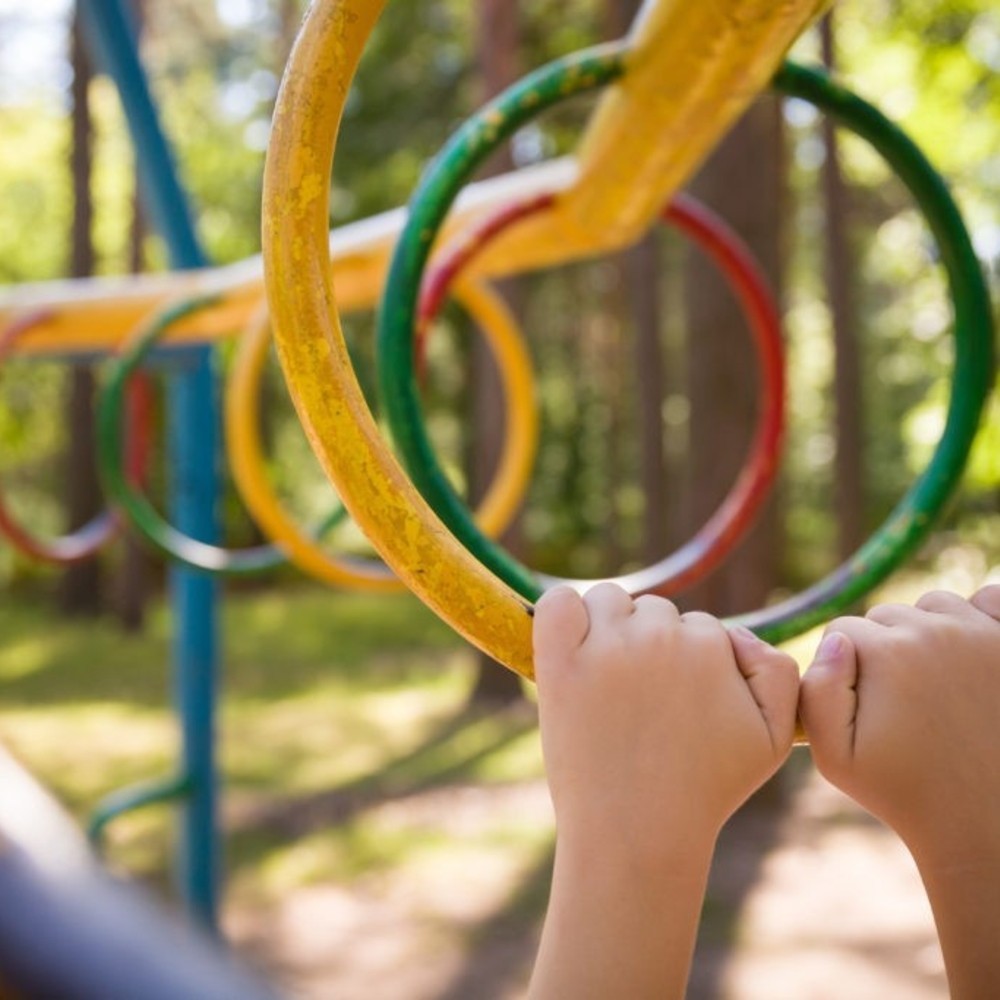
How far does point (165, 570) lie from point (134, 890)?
11.1m

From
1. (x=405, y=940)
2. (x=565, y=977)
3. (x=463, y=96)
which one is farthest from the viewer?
(x=463, y=96)

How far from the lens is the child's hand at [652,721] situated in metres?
0.57

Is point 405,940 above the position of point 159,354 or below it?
below

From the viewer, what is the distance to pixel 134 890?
0.76ft

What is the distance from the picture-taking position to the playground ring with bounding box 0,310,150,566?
2451 mm

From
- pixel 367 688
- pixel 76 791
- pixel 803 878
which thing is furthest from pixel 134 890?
pixel 367 688

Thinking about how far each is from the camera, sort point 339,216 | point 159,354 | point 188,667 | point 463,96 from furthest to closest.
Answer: point 339,216, point 463,96, point 188,667, point 159,354

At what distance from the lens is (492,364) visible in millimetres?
5852

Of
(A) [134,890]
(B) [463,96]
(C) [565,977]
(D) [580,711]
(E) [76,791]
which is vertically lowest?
(E) [76,791]

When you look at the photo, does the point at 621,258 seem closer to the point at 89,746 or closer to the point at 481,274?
the point at 89,746

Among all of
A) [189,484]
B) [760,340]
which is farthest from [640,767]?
[189,484]

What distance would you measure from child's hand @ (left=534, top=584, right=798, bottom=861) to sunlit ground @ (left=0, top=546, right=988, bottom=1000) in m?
0.67

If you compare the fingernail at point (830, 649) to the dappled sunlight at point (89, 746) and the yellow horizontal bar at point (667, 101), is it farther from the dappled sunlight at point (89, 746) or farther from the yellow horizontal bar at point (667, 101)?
the dappled sunlight at point (89, 746)

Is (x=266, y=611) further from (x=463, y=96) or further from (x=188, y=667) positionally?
(x=188, y=667)
